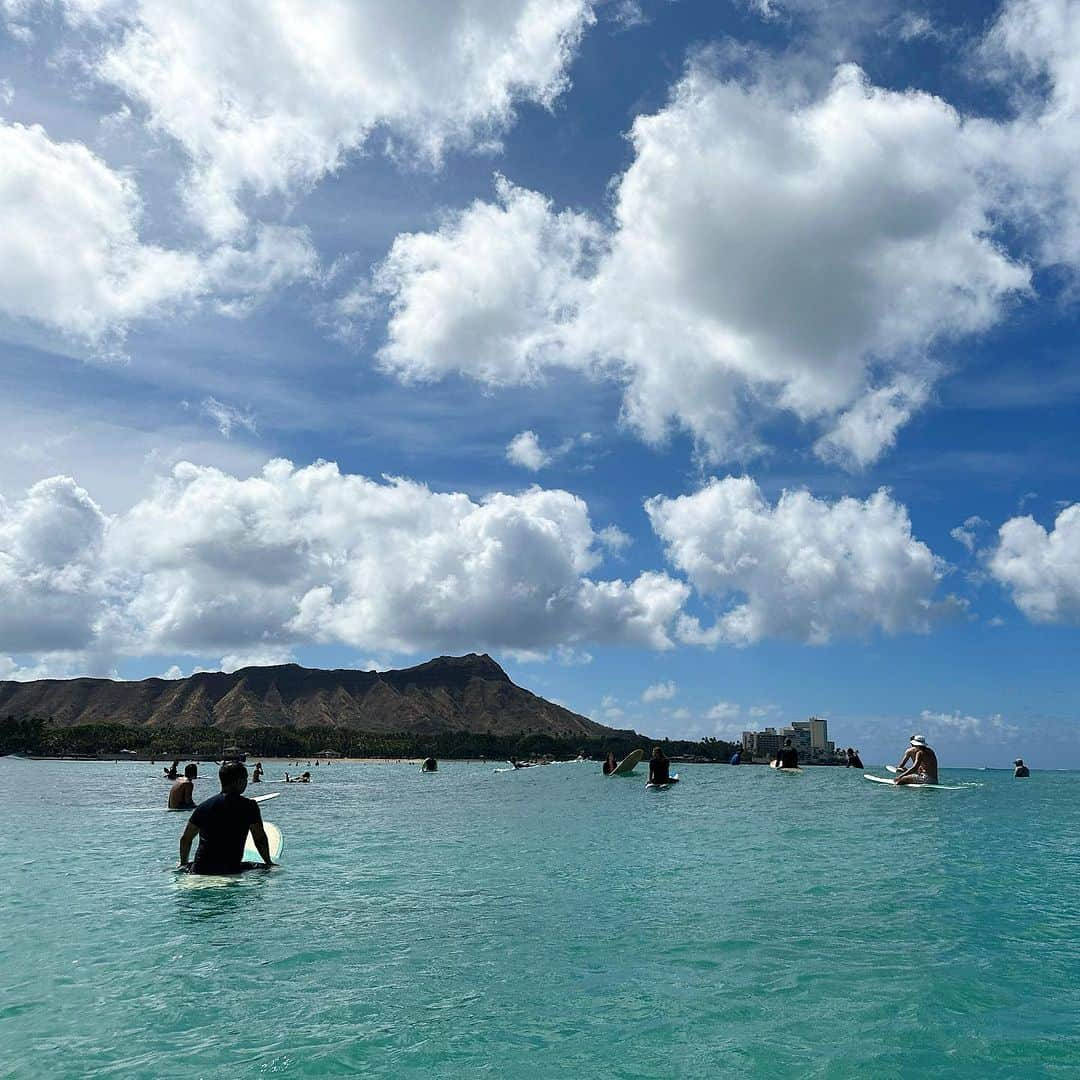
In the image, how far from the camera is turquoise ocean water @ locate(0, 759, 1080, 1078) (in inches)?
287

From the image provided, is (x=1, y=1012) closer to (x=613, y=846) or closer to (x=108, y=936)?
(x=108, y=936)

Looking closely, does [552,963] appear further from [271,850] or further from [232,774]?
[271,850]

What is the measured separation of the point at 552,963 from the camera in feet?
33.7

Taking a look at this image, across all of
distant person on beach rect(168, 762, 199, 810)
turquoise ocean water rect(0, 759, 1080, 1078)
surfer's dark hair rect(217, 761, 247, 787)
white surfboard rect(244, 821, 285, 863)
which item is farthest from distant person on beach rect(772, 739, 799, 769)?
surfer's dark hair rect(217, 761, 247, 787)

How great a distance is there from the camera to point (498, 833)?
26734 millimetres

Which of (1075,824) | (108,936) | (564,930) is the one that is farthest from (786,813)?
(108,936)

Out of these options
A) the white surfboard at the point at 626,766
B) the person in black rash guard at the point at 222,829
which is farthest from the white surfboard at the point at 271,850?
the white surfboard at the point at 626,766

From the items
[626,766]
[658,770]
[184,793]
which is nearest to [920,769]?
[658,770]

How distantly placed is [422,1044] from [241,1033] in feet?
5.51

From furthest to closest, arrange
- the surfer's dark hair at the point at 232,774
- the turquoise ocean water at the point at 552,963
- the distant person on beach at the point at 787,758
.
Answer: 1. the distant person on beach at the point at 787,758
2. the surfer's dark hair at the point at 232,774
3. the turquoise ocean water at the point at 552,963

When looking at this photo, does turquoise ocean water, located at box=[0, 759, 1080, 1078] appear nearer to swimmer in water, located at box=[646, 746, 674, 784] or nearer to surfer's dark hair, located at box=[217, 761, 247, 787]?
surfer's dark hair, located at box=[217, 761, 247, 787]

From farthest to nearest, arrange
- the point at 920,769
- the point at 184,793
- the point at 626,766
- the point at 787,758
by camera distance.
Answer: the point at 787,758
the point at 626,766
the point at 920,769
the point at 184,793

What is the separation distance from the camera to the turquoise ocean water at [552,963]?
7.28 meters

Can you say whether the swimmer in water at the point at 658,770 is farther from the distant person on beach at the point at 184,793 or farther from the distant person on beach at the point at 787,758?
the distant person on beach at the point at 184,793
